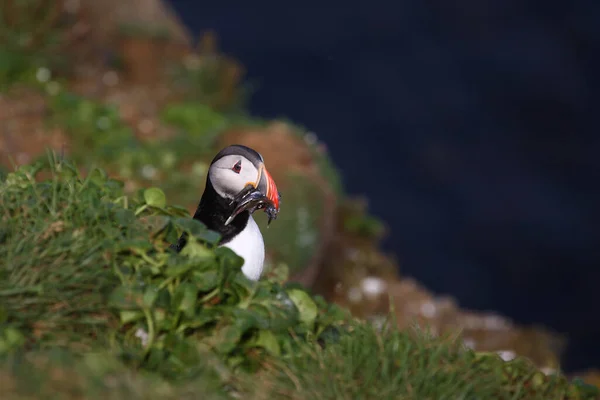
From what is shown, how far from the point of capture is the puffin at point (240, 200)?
335 cm

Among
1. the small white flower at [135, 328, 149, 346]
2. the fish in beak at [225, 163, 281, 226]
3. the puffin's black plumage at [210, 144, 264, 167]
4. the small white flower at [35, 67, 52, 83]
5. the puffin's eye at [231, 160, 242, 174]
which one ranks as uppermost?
the small white flower at [35, 67, 52, 83]

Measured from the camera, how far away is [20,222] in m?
3.10

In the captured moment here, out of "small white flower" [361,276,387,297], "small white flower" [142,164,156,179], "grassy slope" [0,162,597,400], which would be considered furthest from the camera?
"small white flower" [361,276,387,297]

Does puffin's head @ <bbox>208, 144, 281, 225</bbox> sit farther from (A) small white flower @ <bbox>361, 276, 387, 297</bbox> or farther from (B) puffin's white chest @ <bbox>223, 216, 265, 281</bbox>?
(A) small white flower @ <bbox>361, 276, 387, 297</bbox>

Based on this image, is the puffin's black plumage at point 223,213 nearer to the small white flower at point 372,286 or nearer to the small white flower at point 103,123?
the small white flower at point 103,123

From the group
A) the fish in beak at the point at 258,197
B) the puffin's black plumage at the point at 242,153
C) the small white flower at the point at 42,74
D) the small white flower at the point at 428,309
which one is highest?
the small white flower at the point at 42,74

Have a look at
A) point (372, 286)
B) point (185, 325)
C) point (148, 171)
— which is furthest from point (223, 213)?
point (372, 286)

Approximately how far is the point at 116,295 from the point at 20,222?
559mm

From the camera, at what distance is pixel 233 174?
3.37 meters

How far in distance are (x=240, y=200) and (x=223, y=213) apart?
12 cm

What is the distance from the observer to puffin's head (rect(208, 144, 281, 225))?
3346mm

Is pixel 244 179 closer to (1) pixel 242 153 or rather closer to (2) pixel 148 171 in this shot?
(1) pixel 242 153

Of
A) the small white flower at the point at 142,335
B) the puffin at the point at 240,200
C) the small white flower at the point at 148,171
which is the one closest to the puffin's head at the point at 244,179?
the puffin at the point at 240,200

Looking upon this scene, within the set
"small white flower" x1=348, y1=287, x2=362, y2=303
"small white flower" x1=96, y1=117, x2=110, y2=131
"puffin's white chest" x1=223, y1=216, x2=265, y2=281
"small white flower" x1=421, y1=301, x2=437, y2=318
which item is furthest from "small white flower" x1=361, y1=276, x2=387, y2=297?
"puffin's white chest" x1=223, y1=216, x2=265, y2=281
